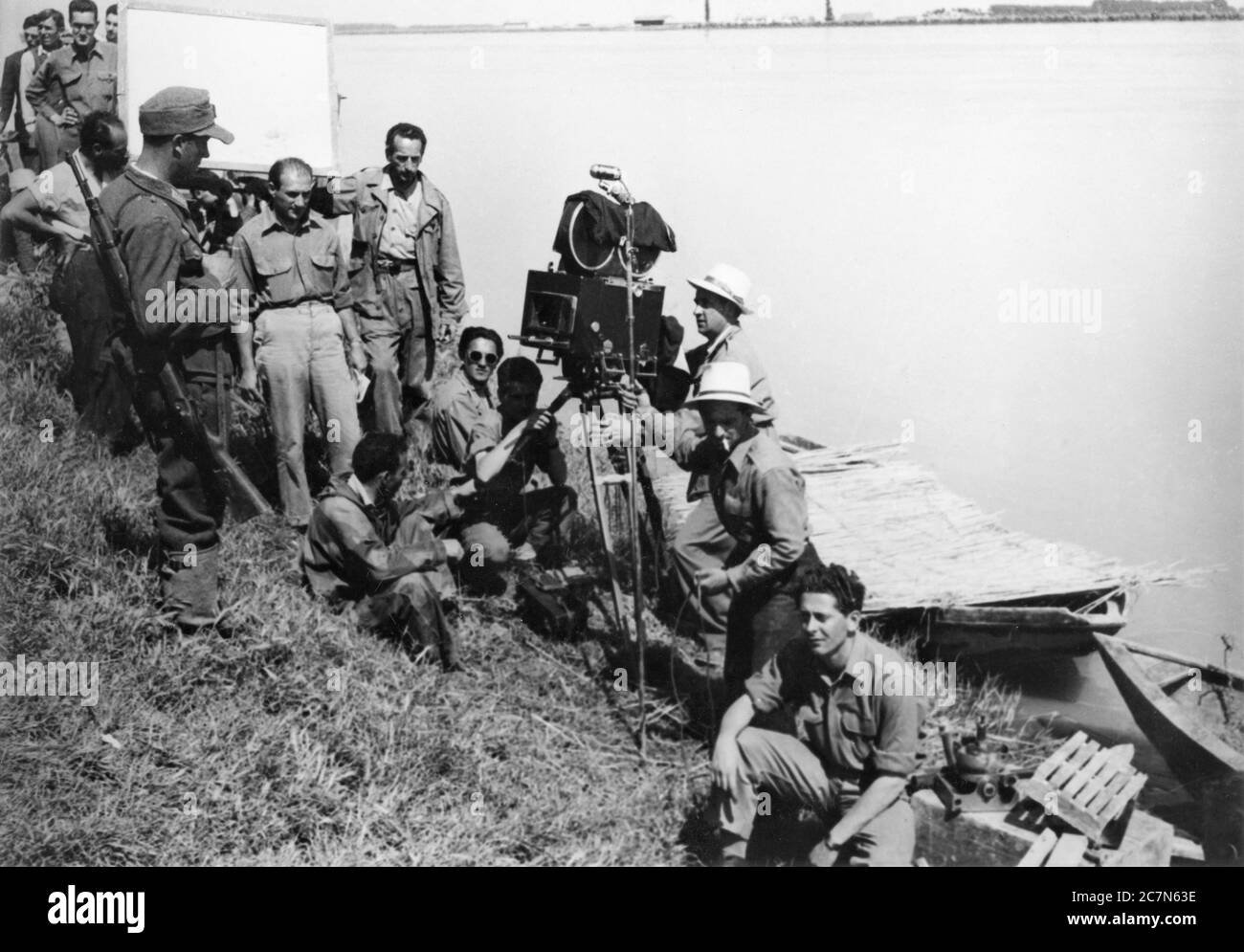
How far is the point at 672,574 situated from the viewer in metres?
5.75

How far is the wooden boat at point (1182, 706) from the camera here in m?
4.60

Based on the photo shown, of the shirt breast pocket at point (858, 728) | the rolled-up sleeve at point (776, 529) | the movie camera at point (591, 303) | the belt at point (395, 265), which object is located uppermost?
the belt at point (395, 265)

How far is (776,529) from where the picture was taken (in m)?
4.43

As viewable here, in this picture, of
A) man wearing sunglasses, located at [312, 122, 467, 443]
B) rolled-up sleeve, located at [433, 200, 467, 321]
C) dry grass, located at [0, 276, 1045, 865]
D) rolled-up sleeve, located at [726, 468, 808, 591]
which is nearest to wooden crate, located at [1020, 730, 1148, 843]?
rolled-up sleeve, located at [726, 468, 808, 591]

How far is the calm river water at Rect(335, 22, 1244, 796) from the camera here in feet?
18.0

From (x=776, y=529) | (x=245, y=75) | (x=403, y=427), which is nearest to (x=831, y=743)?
(x=776, y=529)

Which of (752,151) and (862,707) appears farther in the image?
(752,151)

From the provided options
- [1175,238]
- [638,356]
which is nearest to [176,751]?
[638,356]

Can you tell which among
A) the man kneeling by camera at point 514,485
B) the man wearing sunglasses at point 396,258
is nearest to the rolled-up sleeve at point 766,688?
the man kneeling by camera at point 514,485

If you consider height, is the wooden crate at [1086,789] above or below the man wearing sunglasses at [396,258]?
below

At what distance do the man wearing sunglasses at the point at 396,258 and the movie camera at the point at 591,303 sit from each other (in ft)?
4.00

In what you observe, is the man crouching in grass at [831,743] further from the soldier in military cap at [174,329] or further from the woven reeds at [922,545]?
the soldier in military cap at [174,329]
